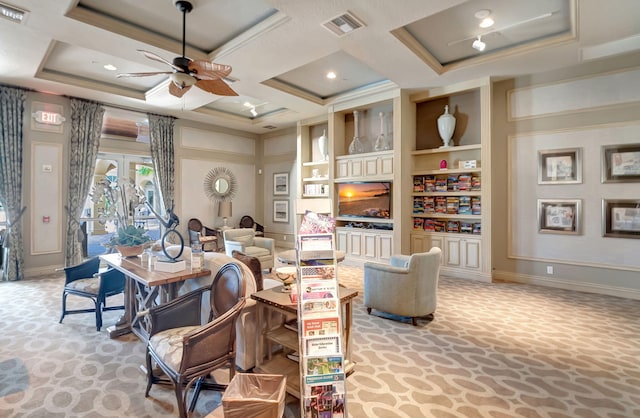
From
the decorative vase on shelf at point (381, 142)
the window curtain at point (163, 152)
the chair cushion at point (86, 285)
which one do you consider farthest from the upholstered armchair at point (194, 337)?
the window curtain at point (163, 152)

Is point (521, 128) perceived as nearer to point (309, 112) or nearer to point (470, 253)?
point (470, 253)

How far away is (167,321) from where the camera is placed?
2.41m

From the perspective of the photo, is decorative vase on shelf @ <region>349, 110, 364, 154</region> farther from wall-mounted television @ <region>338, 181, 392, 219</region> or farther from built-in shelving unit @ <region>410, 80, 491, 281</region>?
built-in shelving unit @ <region>410, 80, 491, 281</region>

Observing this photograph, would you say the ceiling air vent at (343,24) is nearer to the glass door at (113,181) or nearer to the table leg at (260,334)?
the table leg at (260,334)

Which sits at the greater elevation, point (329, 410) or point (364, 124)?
point (364, 124)

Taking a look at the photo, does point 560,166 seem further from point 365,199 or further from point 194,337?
point 194,337

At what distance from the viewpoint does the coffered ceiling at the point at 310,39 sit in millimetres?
3402

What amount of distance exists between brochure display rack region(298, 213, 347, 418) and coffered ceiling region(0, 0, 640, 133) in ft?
8.27

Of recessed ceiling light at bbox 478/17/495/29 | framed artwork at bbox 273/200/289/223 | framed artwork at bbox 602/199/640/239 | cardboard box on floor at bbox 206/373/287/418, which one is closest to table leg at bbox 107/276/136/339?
cardboard box on floor at bbox 206/373/287/418

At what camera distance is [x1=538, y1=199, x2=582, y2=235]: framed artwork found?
480cm

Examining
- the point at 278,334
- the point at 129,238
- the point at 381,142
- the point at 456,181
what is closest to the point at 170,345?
the point at 278,334


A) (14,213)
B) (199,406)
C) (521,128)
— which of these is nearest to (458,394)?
(199,406)

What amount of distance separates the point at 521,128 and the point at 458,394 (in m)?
4.66

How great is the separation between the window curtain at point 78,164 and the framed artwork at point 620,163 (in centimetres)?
890
